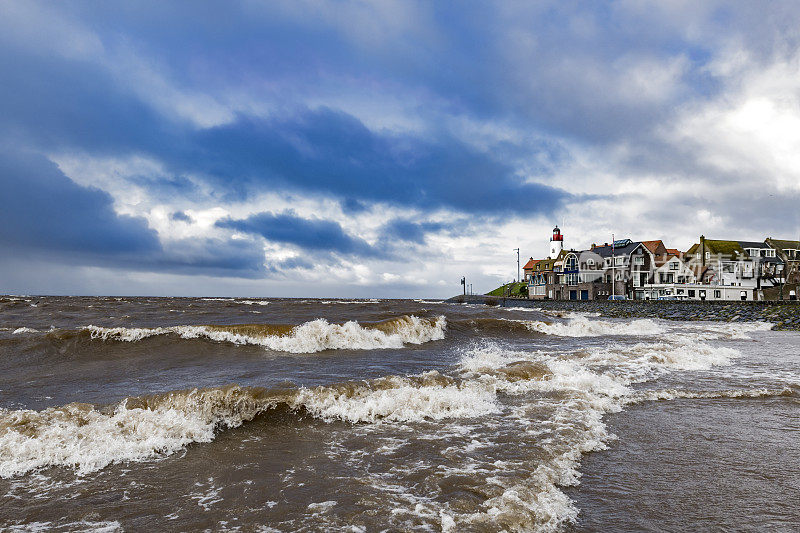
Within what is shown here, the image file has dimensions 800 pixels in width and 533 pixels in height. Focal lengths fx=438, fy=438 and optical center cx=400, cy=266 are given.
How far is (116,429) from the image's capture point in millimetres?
6543

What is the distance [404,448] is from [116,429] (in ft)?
14.2

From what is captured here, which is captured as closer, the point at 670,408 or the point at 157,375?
the point at 670,408

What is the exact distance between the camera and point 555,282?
288 ft

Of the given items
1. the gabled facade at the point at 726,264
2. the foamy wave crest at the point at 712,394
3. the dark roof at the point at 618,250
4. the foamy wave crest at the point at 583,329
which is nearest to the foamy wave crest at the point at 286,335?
the foamy wave crest at the point at 583,329

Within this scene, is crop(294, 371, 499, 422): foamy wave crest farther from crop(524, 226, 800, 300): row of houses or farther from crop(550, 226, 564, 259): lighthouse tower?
crop(550, 226, 564, 259): lighthouse tower

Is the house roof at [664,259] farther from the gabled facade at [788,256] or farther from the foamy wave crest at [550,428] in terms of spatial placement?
the foamy wave crest at [550,428]

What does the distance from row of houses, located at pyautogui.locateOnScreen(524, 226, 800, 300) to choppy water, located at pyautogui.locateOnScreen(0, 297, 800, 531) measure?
65.6 metres

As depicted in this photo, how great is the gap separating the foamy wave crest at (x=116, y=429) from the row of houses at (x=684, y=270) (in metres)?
71.9

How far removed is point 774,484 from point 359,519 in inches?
179

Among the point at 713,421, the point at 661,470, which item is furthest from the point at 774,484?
the point at 713,421

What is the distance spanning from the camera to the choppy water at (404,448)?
4.23 m

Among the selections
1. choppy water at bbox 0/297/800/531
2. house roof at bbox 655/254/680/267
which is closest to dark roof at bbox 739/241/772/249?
house roof at bbox 655/254/680/267

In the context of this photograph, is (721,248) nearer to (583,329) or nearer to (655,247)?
(655,247)

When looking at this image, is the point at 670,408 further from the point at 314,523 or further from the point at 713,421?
the point at 314,523
